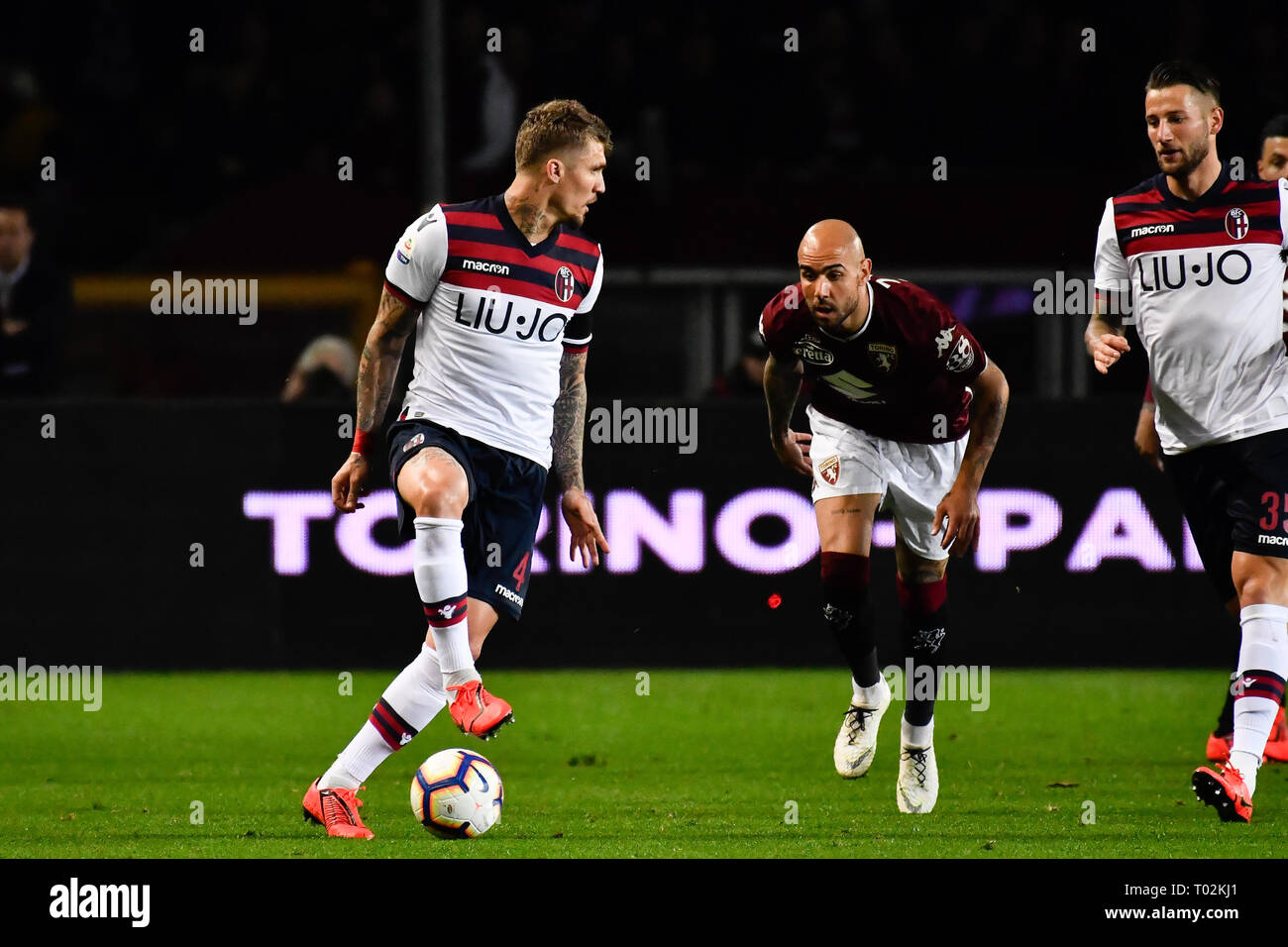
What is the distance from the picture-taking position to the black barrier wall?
33.8 feet

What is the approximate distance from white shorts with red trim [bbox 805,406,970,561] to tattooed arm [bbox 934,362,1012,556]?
0.21 m

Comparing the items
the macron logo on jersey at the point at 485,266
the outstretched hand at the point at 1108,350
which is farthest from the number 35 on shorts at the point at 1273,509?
the macron logo on jersey at the point at 485,266

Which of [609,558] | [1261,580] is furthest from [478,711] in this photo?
[609,558]

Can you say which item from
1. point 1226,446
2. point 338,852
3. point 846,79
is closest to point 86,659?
point 338,852

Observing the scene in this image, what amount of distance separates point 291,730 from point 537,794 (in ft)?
7.06

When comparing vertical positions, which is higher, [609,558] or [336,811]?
[609,558]

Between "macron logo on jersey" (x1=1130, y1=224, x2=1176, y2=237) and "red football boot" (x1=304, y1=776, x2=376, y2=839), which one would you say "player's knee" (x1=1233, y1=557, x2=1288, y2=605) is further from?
"red football boot" (x1=304, y1=776, x2=376, y2=839)

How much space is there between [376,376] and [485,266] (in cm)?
48

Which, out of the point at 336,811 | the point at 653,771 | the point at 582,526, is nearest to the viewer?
the point at 336,811

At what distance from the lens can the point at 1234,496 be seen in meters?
6.42

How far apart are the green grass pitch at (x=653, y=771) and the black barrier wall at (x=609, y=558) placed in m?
0.22

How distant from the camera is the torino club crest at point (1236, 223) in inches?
254

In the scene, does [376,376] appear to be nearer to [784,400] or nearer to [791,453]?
[784,400]
